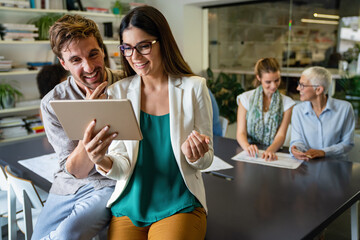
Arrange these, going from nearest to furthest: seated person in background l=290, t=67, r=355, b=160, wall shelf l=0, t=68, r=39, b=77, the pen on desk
→ the pen on desk → seated person in background l=290, t=67, r=355, b=160 → wall shelf l=0, t=68, r=39, b=77

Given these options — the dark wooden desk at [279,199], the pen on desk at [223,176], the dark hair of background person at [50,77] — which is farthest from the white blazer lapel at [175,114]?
the dark hair of background person at [50,77]

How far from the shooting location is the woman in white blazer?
4.01 feet

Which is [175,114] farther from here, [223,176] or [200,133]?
[223,176]

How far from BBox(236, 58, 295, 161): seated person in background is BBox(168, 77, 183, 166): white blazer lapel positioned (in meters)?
1.28

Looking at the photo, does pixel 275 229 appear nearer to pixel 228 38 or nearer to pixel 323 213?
pixel 323 213

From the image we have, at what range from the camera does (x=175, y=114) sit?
1273 mm

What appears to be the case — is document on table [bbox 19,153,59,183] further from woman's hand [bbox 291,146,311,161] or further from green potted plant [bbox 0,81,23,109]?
green potted plant [bbox 0,81,23,109]

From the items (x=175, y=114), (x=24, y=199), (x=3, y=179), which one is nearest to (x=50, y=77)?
(x=3, y=179)

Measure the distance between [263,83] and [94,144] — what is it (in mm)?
1806

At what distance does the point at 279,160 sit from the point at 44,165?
1.49 m

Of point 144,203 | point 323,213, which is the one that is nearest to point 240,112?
point 323,213

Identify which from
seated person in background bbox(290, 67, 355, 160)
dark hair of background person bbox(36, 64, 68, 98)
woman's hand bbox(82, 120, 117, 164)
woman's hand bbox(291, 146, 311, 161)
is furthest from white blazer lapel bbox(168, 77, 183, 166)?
dark hair of background person bbox(36, 64, 68, 98)

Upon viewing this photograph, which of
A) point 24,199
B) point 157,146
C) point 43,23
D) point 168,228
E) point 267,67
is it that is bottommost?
point 24,199

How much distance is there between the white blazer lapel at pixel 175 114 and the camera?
1.26 metres
